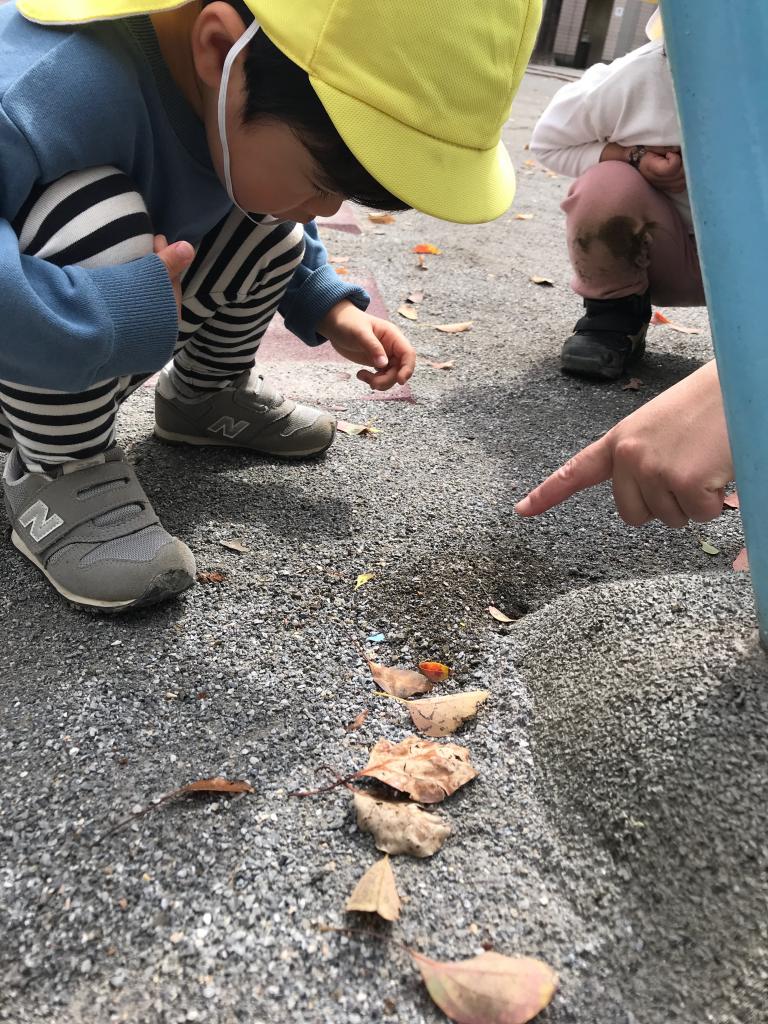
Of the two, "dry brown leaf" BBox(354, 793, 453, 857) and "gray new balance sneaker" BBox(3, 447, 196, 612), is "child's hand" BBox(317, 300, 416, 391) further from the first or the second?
"dry brown leaf" BBox(354, 793, 453, 857)

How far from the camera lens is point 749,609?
108 cm

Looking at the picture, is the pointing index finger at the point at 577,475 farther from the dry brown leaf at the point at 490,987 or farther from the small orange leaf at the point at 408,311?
the small orange leaf at the point at 408,311

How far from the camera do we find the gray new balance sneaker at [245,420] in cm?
171

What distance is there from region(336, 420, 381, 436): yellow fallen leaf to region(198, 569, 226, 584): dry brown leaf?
0.65 m

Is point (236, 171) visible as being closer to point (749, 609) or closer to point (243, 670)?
point (243, 670)

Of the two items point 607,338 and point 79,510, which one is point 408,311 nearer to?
point 607,338

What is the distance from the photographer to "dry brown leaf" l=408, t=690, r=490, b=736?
42.9 inches

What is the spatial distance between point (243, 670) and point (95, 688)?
192 mm

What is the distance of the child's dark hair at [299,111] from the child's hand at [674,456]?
0.42 meters

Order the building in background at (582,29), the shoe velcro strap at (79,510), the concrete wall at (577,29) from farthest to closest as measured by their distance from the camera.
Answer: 1. the building in background at (582,29)
2. the concrete wall at (577,29)
3. the shoe velcro strap at (79,510)

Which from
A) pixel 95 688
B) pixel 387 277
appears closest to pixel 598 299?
pixel 387 277

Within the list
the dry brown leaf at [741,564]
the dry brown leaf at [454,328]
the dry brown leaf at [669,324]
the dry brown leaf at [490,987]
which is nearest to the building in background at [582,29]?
the dry brown leaf at [669,324]

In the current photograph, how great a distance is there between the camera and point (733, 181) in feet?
2.67

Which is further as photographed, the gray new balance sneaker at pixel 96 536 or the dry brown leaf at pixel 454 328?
the dry brown leaf at pixel 454 328
